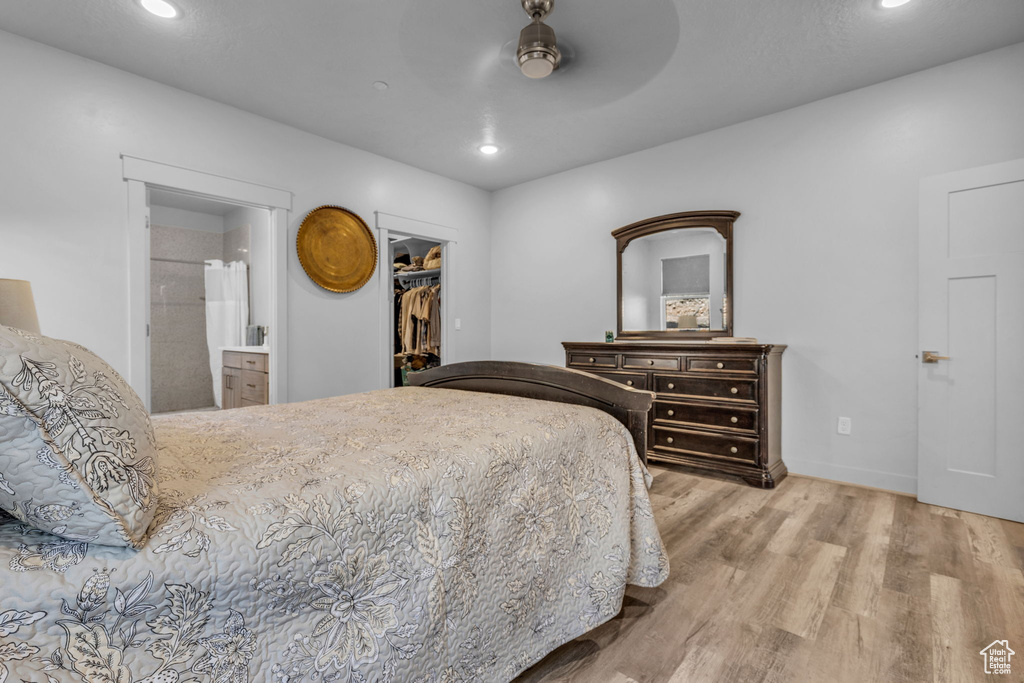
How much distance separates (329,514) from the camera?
0.90 m

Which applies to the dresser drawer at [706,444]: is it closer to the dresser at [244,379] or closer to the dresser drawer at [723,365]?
the dresser drawer at [723,365]

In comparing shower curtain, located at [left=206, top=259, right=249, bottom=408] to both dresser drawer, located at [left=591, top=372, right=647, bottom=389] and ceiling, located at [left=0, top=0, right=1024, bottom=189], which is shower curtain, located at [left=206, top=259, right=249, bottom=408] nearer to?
ceiling, located at [left=0, top=0, right=1024, bottom=189]

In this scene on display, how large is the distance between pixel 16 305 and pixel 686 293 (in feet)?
12.7

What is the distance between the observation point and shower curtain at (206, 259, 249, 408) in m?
5.03

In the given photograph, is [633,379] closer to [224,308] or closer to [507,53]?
[507,53]

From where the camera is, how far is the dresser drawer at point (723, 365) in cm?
313

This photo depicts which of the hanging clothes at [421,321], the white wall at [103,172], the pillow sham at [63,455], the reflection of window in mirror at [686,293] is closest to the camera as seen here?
the pillow sham at [63,455]

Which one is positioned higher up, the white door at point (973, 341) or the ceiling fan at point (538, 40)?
the ceiling fan at point (538, 40)

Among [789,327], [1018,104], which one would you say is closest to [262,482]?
[789,327]

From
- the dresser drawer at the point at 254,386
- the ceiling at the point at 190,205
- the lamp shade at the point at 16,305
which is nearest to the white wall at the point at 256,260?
the ceiling at the point at 190,205

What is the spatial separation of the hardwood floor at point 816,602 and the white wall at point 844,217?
66 centimetres

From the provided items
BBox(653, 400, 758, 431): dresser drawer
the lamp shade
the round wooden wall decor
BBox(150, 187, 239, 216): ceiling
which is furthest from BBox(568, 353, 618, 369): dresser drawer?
BBox(150, 187, 239, 216): ceiling

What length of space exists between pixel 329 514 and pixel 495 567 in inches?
20.2

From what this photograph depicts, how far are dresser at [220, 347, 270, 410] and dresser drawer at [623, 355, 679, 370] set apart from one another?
285cm
